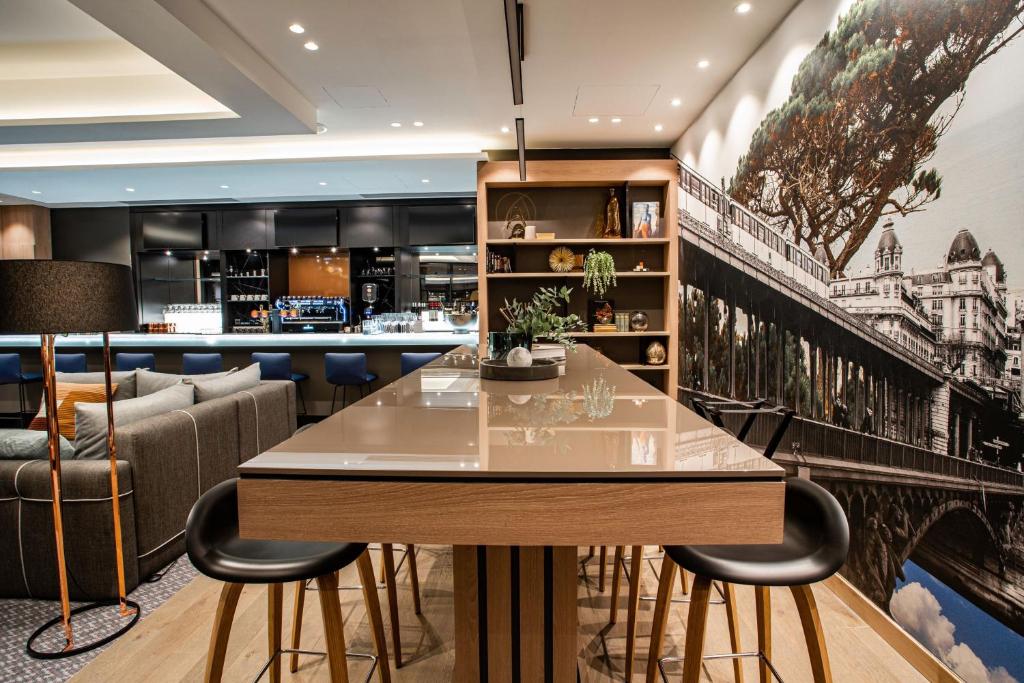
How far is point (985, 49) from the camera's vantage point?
5.67 ft

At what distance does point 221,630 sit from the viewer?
1.37 meters

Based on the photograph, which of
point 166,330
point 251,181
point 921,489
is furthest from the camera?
point 166,330

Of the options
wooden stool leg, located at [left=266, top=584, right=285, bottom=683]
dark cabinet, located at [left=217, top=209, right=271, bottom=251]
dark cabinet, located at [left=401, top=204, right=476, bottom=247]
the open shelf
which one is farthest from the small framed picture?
dark cabinet, located at [left=217, top=209, right=271, bottom=251]

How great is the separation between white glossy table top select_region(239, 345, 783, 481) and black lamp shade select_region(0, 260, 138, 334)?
1138 millimetres

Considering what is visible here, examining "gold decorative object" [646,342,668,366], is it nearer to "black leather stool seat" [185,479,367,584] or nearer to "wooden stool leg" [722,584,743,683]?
"wooden stool leg" [722,584,743,683]

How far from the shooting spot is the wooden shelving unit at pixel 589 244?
511 centimetres

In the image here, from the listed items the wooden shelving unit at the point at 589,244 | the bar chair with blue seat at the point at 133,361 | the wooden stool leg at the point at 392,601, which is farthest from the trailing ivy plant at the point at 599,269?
the bar chair with blue seat at the point at 133,361

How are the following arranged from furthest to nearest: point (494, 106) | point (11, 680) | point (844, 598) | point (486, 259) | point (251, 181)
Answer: point (251, 181) < point (486, 259) < point (494, 106) < point (844, 598) < point (11, 680)

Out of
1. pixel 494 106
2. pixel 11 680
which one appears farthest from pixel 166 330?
pixel 11 680

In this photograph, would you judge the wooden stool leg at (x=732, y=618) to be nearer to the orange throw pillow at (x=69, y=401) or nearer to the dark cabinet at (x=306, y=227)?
the orange throw pillow at (x=69, y=401)

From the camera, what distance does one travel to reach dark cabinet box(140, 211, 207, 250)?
792 cm

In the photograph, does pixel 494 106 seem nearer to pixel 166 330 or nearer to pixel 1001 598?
pixel 1001 598

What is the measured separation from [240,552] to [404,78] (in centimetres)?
357

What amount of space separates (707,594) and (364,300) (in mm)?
7238
